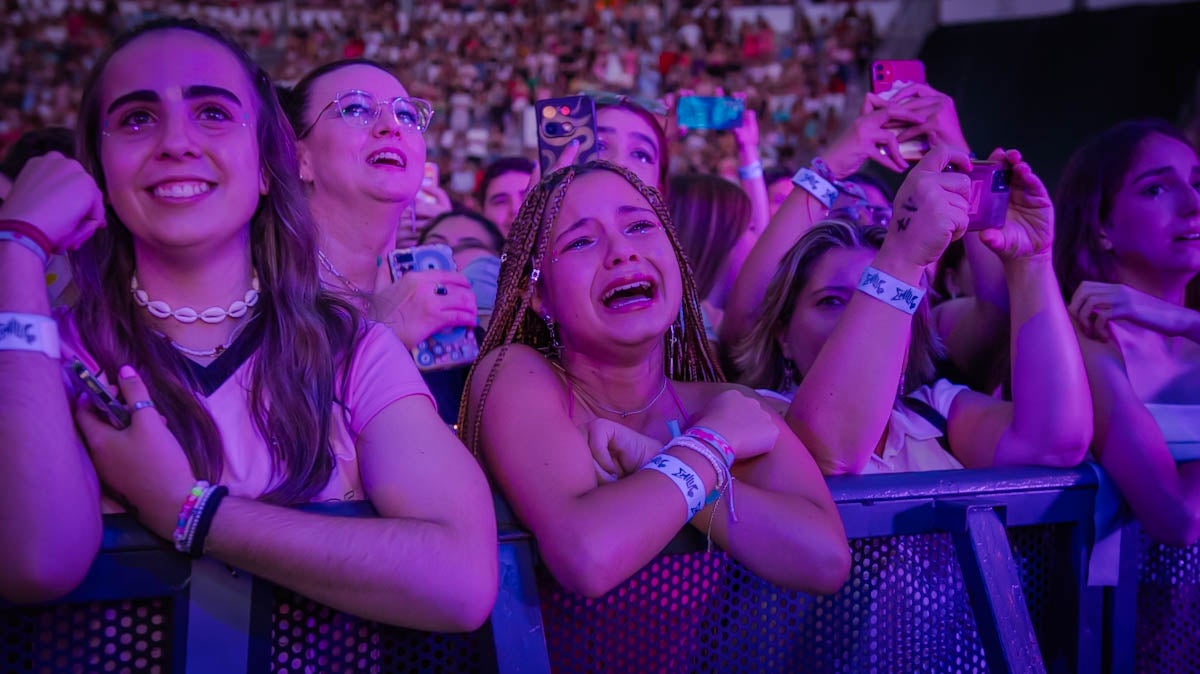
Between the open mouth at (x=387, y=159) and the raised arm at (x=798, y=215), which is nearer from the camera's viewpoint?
the open mouth at (x=387, y=159)

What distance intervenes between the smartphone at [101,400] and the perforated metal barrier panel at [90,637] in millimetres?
252

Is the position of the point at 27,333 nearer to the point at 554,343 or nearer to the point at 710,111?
the point at 554,343

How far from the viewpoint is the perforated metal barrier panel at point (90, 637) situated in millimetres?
1267

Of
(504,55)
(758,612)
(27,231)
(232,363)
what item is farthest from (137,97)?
(504,55)

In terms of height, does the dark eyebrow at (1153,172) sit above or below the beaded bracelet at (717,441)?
above

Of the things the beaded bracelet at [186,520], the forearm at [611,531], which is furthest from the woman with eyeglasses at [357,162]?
the beaded bracelet at [186,520]

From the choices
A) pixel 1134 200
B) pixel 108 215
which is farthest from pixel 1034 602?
pixel 108 215

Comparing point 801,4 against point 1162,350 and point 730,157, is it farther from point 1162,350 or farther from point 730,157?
point 1162,350

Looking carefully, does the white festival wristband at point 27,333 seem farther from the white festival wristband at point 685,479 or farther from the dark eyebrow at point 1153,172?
the dark eyebrow at point 1153,172

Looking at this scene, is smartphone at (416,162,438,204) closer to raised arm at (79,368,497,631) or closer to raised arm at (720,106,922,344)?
raised arm at (720,106,922,344)

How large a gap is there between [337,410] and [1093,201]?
2036 millimetres

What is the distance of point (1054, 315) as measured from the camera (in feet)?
6.47

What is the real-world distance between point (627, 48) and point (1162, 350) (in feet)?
43.3

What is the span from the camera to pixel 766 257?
2730 millimetres
